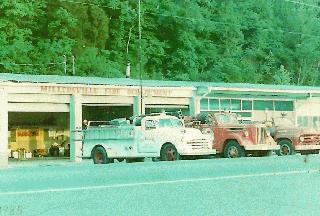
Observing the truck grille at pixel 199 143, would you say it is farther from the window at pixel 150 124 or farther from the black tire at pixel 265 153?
the black tire at pixel 265 153

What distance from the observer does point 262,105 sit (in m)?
42.4

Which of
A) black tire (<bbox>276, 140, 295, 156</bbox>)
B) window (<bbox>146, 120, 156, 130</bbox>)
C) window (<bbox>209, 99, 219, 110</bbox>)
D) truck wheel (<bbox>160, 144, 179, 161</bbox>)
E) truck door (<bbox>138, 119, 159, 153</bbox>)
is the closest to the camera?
truck wheel (<bbox>160, 144, 179, 161</bbox>)

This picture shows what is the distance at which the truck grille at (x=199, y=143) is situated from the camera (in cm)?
2761

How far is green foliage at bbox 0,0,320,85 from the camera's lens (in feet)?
179

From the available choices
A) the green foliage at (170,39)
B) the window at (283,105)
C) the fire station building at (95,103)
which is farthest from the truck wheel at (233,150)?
the green foliage at (170,39)

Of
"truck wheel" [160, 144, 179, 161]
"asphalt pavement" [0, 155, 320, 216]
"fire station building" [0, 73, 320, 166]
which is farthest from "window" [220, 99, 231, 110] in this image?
"asphalt pavement" [0, 155, 320, 216]

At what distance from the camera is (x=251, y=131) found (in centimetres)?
2917

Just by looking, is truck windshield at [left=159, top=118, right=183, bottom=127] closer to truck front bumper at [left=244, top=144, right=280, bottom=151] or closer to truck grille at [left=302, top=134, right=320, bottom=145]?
truck front bumper at [left=244, top=144, right=280, bottom=151]

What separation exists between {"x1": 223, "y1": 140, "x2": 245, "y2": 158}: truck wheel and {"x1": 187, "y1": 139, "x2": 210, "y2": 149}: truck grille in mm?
1215

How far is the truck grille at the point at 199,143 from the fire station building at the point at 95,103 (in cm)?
419

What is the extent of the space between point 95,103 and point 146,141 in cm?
787

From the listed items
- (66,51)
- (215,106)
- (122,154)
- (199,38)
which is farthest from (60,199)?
(199,38)

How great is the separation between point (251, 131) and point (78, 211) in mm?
19096

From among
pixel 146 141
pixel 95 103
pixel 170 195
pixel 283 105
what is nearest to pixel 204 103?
pixel 95 103
